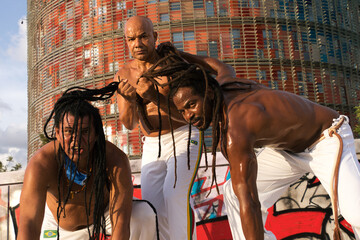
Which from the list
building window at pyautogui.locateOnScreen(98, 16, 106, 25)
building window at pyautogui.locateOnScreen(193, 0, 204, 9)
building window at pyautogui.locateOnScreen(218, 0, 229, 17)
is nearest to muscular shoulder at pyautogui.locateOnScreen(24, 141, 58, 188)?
building window at pyautogui.locateOnScreen(193, 0, 204, 9)

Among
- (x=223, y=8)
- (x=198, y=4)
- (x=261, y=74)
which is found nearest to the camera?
(x=261, y=74)

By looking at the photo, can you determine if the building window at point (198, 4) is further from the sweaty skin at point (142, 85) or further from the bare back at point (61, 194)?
the bare back at point (61, 194)

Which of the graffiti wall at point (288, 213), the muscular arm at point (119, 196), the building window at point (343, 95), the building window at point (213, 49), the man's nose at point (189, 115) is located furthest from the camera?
the building window at point (343, 95)

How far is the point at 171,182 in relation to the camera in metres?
3.77

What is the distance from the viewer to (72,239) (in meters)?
3.49

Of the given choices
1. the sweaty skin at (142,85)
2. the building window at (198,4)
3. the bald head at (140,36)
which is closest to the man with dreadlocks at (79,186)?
the sweaty skin at (142,85)

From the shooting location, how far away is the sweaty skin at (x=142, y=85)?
11.6 ft

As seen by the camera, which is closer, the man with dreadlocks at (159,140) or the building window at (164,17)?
the man with dreadlocks at (159,140)

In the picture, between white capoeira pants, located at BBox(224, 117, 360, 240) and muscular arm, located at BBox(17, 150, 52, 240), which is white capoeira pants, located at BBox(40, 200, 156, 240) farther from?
white capoeira pants, located at BBox(224, 117, 360, 240)

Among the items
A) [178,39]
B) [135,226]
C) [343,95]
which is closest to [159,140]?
[135,226]

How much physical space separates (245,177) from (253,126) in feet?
1.22

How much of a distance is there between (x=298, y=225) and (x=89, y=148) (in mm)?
3410

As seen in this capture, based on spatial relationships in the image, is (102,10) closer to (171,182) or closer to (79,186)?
(171,182)

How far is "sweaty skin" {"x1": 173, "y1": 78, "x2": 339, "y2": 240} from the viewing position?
256 centimetres
